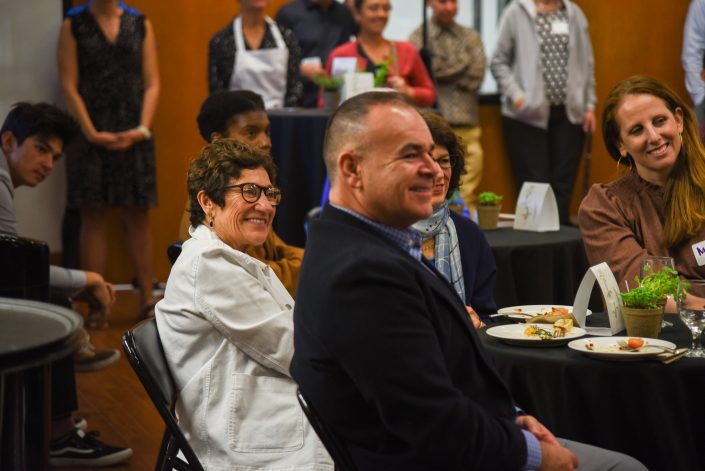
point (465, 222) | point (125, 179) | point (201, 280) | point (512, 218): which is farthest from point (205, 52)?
point (201, 280)

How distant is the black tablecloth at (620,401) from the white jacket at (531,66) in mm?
5332

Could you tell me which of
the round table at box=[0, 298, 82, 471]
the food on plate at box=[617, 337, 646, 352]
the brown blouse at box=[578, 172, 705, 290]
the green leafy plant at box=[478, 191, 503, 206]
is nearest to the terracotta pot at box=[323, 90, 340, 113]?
the green leafy plant at box=[478, 191, 503, 206]

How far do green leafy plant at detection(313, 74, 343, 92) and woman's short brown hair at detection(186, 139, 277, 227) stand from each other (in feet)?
10.7

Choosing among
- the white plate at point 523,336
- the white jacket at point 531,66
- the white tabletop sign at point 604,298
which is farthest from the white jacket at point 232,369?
the white jacket at point 531,66

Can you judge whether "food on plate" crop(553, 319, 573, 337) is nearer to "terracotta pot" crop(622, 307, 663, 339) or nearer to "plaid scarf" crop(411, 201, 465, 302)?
"terracotta pot" crop(622, 307, 663, 339)

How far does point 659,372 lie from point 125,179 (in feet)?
14.7

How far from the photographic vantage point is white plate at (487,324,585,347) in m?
2.67

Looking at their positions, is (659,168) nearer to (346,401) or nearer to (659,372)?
(659,372)

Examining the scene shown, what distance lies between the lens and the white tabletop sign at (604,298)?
9.08 feet

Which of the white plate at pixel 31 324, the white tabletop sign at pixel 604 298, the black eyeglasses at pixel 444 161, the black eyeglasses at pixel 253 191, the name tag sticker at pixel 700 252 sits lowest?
the white tabletop sign at pixel 604 298

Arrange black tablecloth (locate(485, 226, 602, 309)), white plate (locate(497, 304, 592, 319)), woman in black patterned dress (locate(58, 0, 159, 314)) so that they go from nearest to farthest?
1. white plate (locate(497, 304, 592, 319))
2. black tablecloth (locate(485, 226, 602, 309))
3. woman in black patterned dress (locate(58, 0, 159, 314))

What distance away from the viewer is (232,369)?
2516 millimetres

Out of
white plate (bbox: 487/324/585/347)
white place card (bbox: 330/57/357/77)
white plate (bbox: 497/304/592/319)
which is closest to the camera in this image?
white plate (bbox: 487/324/585/347)

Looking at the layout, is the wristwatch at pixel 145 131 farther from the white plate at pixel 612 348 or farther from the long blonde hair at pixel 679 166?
the white plate at pixel 612 348
